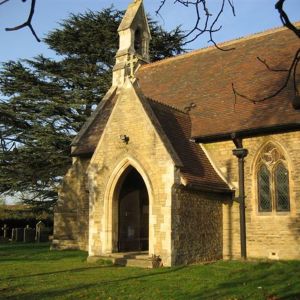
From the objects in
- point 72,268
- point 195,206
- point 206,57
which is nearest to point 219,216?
point 195,206

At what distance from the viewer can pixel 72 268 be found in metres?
12.0

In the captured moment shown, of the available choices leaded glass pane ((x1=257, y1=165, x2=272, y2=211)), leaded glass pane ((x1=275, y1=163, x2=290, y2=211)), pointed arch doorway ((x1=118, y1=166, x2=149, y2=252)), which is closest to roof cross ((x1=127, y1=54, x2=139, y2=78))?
pointed arch doorway ((x1=118, y1=166, x2=149, y2=252))

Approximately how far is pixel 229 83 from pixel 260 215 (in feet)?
17.7

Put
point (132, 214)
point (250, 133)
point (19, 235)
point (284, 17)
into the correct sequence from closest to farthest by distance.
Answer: point (284, 17)
point (250, 133)
point (132, 214)
point (19, 235)

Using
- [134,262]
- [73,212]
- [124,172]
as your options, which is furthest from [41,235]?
[134,262]

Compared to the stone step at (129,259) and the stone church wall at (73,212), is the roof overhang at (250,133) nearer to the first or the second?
the stone step at (129,259)

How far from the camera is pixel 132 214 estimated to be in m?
15.5

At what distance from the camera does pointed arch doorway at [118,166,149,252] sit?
14.9 meters

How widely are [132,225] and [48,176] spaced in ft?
46.2

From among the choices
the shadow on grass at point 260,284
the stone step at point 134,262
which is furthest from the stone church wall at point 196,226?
the shadow on grass at point 260,284

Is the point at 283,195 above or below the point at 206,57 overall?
below

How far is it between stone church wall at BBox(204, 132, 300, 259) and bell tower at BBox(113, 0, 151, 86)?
795 centimetres

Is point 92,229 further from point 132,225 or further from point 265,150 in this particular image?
point 265,150

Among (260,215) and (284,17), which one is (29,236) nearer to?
(260,215)
